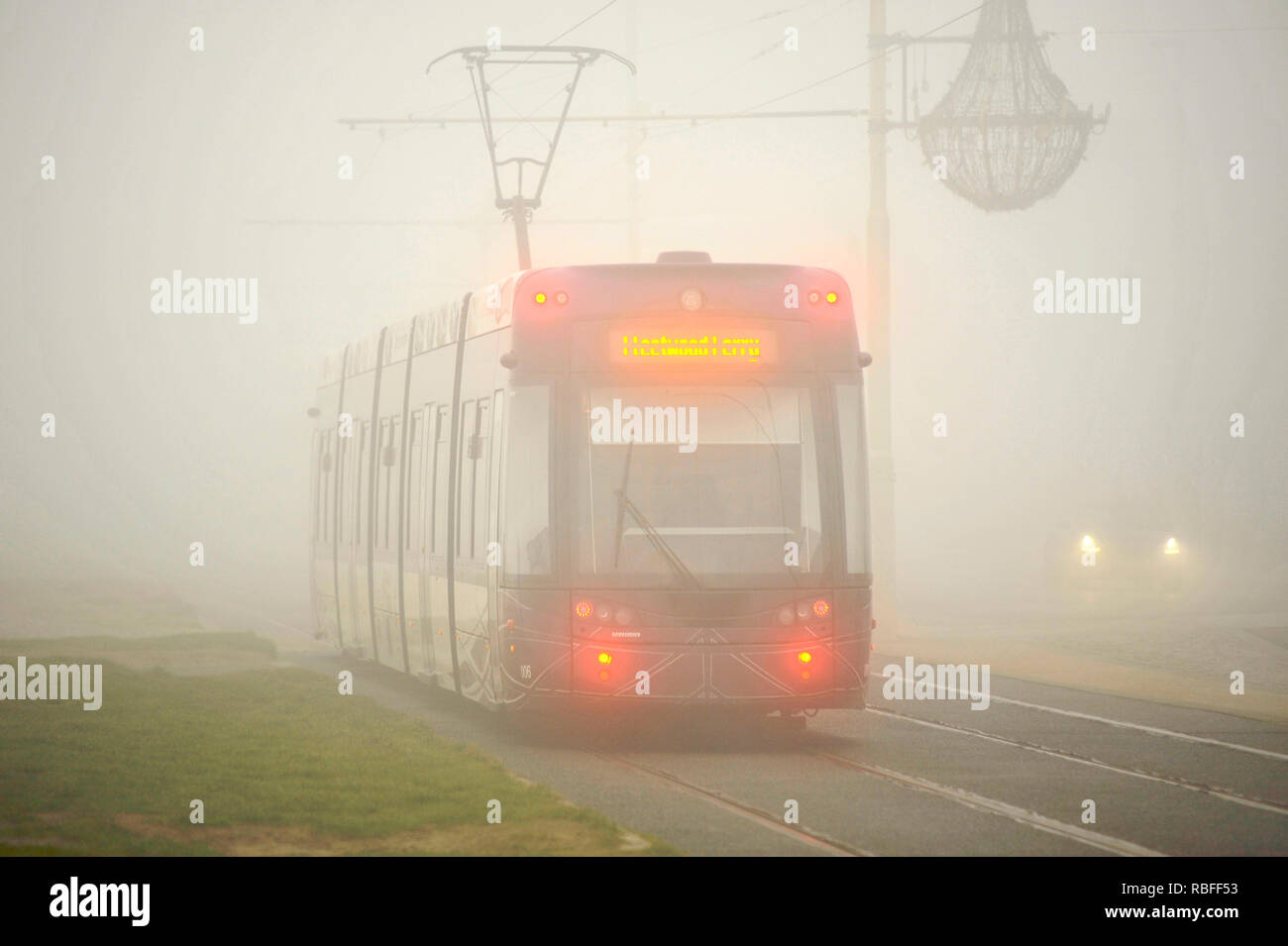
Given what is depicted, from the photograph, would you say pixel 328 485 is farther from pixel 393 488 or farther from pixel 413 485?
pixel 413 485

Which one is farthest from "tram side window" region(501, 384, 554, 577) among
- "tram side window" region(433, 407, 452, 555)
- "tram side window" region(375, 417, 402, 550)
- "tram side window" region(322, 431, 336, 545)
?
"tram side window" region(322, 431, 336, 545)

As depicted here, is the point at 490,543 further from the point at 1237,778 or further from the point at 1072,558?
the point at 1072,558

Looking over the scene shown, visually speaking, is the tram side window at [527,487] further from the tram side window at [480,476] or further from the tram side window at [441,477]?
the tram side window at [441,477]

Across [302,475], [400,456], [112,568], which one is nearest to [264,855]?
[400,456]

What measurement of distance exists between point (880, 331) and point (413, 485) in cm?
1215

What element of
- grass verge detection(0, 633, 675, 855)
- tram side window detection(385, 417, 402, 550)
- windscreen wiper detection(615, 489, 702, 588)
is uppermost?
tram side window detection(385, 417, 402, 550)

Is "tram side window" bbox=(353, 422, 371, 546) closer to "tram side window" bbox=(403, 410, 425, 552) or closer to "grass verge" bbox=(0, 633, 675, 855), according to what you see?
"tram side window" bbox=(403, 410, 425, 552)

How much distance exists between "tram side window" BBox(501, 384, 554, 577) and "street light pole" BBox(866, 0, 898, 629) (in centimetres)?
1413

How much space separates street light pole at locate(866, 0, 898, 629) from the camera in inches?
1156

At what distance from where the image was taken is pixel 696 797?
42.4ft

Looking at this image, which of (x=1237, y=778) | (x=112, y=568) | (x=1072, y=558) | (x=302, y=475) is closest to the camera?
(x=1237, y=778)

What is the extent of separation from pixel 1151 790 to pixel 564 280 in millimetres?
5882

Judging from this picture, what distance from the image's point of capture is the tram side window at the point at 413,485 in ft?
64.3

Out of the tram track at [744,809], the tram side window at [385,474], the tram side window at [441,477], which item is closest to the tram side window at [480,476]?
the tram side window at [441,477]
